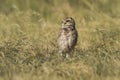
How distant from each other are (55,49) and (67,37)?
27cm

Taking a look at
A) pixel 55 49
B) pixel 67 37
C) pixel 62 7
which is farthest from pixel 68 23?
pixel 62 7

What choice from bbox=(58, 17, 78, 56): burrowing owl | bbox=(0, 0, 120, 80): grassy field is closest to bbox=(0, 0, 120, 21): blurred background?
bbox=(0, 0, 120, 80): grassy field

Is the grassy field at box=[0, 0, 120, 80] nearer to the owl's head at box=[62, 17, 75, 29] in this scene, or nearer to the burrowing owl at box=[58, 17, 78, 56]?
the burrowing owl at box=[58, 17, 78, 56]

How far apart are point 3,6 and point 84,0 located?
166 centimetres

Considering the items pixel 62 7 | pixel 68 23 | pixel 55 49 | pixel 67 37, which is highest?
pixel 62 7

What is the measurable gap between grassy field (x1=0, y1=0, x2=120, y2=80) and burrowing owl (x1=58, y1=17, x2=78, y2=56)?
99 mm

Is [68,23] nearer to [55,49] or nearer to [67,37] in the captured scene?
[67,37]

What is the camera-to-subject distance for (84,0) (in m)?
13.1

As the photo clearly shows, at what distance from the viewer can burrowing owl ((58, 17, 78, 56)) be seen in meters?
8.10

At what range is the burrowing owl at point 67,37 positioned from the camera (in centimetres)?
810

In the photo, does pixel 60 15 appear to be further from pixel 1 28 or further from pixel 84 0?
pixel 1 28

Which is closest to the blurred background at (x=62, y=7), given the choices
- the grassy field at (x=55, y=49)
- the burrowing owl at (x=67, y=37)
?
the grassy field at (x=55, y=49)

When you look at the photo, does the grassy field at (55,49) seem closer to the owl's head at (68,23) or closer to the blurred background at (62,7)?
the blurred background at (62,7)

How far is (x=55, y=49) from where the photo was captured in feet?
27.2
